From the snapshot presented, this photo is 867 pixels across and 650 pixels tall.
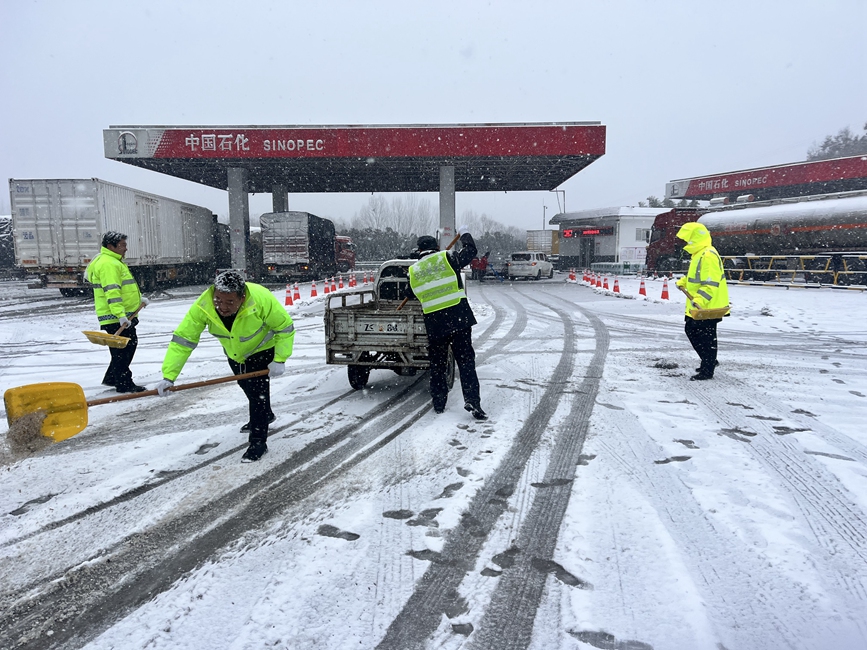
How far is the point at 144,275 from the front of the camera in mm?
21203

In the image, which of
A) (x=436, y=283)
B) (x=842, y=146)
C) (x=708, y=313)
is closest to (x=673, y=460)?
(x=436, y=283)

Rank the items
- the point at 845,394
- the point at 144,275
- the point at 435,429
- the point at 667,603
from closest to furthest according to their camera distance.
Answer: the point at 667,603 → the point at 435,429 → the point at 845,394 → the point at 144,275

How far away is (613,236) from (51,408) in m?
40.0

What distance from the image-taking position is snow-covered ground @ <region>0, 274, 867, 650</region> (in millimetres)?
2449

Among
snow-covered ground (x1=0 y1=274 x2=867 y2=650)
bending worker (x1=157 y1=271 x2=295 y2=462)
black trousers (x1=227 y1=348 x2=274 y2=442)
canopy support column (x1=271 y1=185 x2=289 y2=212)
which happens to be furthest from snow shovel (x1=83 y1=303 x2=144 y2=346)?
canopy support column (x1=271 y1=185 x2=289 y2=212)

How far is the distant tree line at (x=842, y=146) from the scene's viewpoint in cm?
6800

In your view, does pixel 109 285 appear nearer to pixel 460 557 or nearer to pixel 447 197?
pixel 460 557

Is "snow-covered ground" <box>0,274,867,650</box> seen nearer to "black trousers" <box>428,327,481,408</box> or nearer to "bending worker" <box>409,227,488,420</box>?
"black trousers" <box>428,327,481,408</box>

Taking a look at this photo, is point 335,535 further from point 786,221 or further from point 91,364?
point 786,221

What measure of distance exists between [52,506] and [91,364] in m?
5.47

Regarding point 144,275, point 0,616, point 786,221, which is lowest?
point 0,616

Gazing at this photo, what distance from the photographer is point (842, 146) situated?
71625mm

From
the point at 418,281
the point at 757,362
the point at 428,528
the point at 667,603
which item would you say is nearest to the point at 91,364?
the point at 418,281

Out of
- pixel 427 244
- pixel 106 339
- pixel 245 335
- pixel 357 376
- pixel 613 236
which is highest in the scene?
pixel 613 236
